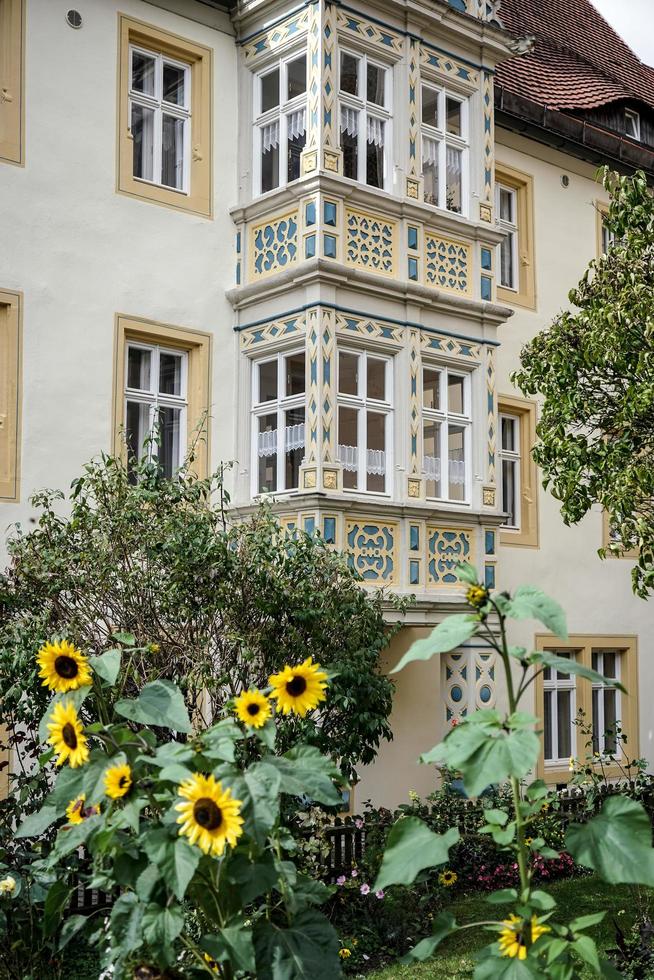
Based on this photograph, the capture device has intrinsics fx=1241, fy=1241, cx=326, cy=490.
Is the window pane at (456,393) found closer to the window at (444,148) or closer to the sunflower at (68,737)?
the window at (444,148)

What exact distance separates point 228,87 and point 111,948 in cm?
1131

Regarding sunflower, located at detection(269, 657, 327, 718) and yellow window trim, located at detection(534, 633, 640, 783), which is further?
yellow window trim, located at detection(534, 633, 640, 783)

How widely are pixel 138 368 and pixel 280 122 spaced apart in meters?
3.04

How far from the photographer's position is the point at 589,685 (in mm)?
17000

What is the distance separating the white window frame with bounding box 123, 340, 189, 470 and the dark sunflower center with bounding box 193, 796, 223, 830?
9.04m

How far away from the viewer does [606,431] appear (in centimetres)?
1038

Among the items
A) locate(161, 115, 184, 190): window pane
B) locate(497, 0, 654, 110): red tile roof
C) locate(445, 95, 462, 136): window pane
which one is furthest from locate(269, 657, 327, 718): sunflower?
locate(497, 0, 654, 110): red tile roof

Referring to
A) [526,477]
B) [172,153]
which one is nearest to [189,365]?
[172,153]

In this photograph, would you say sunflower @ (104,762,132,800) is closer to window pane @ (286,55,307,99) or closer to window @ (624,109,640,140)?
Result: window pane @ (286,55,307,99)

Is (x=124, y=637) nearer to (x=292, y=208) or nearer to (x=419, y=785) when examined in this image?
(x=292, y=208)

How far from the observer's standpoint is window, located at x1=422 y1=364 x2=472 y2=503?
13492 millimetres

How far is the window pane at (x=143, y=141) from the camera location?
42.3ft

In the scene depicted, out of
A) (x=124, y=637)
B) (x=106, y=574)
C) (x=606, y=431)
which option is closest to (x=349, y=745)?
(x=106, y=574)

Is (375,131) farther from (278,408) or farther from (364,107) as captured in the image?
(278,408)
